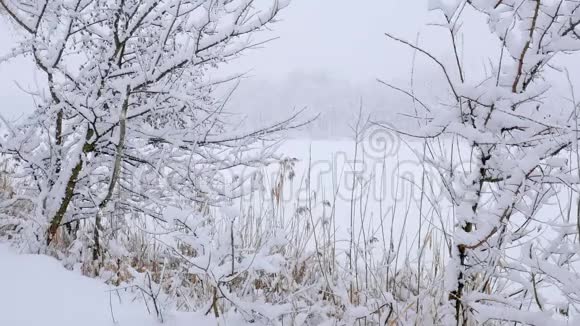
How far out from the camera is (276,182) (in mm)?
2707

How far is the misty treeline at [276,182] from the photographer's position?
1.26m

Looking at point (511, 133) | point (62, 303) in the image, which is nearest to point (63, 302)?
point (62, 303)

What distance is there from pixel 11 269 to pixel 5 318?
63 centimetres

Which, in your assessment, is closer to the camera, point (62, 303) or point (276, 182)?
point (62, 303)

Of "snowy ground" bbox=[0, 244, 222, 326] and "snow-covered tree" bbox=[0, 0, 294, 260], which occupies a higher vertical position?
"snow-covered tree" bbox=[0, 0, 294, 260]

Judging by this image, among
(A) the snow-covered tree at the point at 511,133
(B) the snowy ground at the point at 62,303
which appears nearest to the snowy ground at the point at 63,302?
(B) the snowy ground at the point at 62,303

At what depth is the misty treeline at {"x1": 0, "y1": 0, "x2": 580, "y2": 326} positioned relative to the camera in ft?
4.14

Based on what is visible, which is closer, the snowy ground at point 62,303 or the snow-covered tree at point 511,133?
the snow-covered tree at point 511,133

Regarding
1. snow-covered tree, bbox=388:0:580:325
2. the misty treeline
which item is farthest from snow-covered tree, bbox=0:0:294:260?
snow-covered tree, bbox=388:0:580:325

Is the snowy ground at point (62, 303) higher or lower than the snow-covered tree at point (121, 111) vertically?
lower

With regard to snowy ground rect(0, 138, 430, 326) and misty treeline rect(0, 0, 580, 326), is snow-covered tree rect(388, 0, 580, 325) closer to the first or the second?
misty treeline rect(0, 0, 580, 326)

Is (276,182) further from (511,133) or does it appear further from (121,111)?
(511,133)

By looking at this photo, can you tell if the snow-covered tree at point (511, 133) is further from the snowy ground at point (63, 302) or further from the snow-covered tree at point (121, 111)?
the snow-covered tree at point (121, 111)

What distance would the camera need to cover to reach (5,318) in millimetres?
1468
